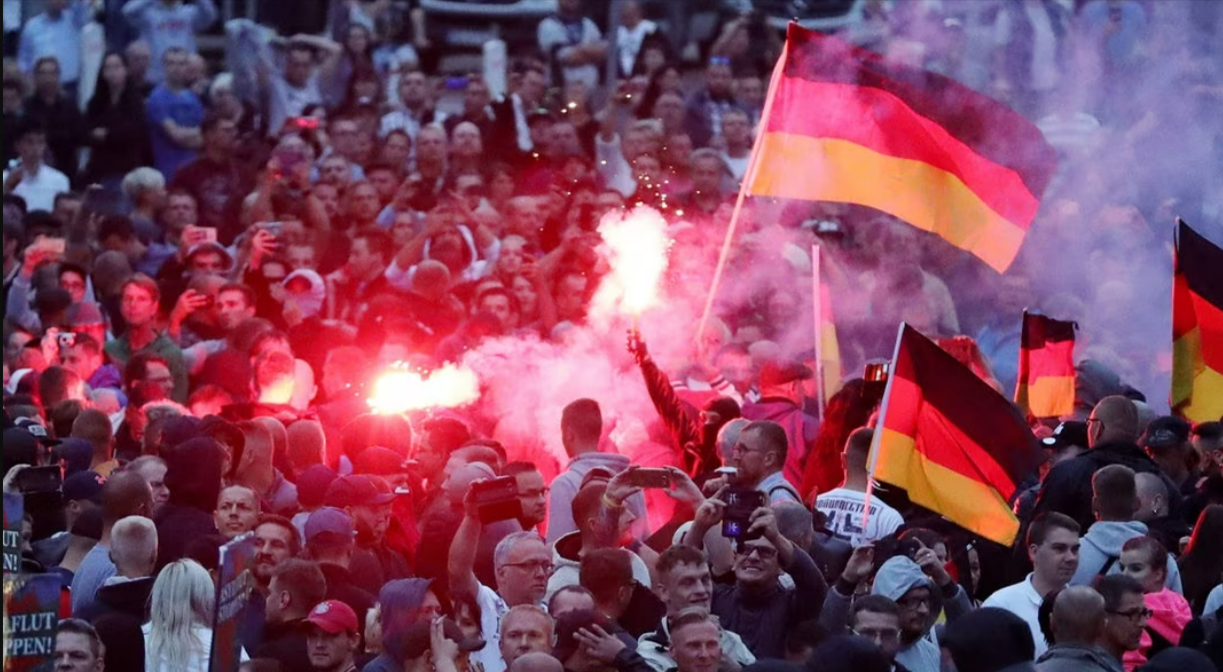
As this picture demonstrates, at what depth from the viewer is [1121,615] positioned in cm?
759

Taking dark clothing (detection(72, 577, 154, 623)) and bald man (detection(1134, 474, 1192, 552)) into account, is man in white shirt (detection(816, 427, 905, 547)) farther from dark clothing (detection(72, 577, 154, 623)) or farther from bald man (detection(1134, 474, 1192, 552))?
dark clothing (detection(72, 577, 154, 623))

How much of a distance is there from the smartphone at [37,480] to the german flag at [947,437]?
3.28 m

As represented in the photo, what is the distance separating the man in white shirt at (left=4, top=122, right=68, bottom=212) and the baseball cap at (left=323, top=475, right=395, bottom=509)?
8.04 meters

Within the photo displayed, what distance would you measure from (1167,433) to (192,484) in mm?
4631

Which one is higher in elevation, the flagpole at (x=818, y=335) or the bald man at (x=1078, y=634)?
the bald man at (x=1078, y=634)

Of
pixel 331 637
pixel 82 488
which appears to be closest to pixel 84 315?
pixel 82 488

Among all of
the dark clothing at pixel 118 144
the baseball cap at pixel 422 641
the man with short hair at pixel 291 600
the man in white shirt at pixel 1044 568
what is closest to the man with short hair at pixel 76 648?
the man with short hair at pixel 291 600

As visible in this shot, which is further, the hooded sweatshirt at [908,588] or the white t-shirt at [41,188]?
the white t-shirt at [41,188]

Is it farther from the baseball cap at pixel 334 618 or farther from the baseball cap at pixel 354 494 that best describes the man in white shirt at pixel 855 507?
the baseball cap at pixel 334 618

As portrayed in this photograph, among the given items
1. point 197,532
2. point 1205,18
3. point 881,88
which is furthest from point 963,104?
point 1205,18

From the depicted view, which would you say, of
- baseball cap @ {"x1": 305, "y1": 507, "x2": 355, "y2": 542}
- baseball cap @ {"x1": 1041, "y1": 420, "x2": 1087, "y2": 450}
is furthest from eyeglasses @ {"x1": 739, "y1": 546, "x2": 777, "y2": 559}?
baseball cap @ {"x1": 1041, "y1": 420, "x2": 1087, "y2": 450}

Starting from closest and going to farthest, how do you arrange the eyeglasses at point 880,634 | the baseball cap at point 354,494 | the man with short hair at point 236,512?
the eyeglasses at point 880,634 → the man with short hair at point 236,512 → the baseball cap at point 354,494

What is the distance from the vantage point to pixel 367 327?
13461mm

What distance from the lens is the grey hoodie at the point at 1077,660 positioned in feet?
23.7
